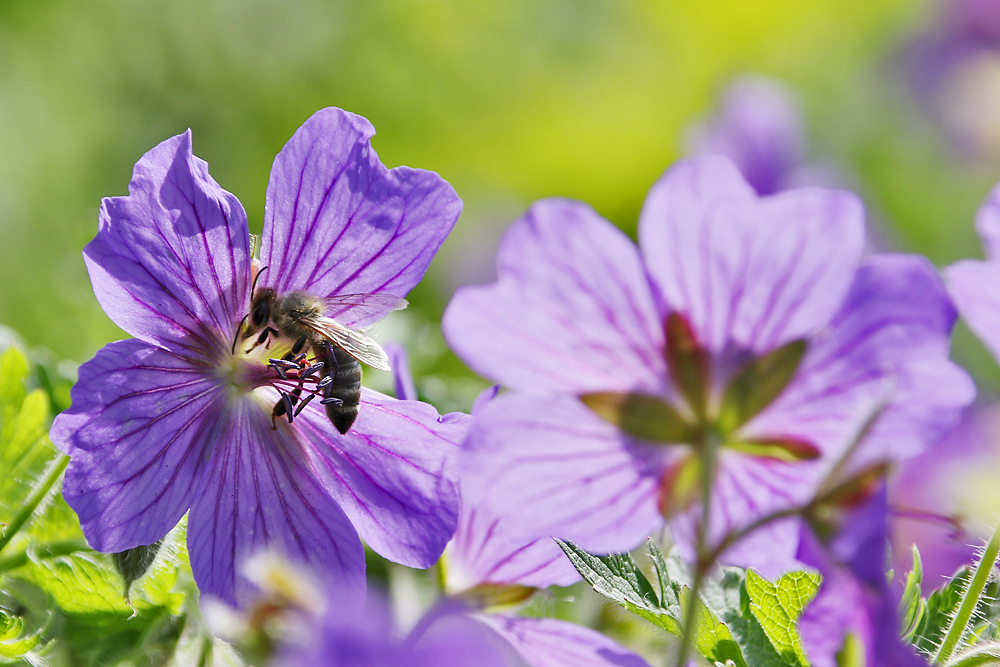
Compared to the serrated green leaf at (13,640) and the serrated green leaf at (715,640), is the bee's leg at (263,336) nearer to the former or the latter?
the serrated green leaf at (13,640)

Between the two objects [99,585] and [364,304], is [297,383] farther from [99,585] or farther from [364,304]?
[99,585]

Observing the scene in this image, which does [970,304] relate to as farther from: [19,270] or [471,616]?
[19,270]

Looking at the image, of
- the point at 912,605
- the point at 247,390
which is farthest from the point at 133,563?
the point at 912,605

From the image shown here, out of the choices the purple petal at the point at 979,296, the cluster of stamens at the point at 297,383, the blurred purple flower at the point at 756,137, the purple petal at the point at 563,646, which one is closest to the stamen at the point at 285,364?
the cluster of stamens at the point at 297,383

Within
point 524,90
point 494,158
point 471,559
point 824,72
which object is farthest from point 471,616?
point 824,72

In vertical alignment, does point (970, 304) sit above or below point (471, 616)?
above

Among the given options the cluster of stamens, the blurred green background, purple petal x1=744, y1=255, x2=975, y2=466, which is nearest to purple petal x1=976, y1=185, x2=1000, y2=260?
purple petal x1=744, y1=255, x2=975, y2=466
